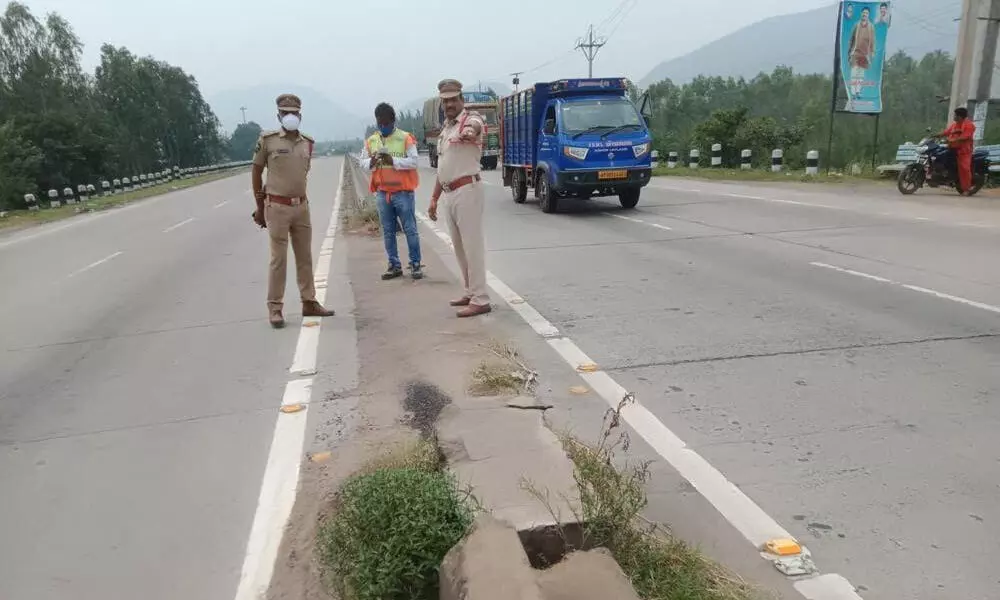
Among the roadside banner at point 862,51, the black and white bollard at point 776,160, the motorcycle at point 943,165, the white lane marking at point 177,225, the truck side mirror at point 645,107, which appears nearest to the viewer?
the truck side mirror at point 645,107

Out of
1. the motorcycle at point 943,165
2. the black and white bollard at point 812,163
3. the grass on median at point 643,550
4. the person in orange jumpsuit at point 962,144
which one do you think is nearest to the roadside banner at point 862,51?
the black and white bollard at point 812,163

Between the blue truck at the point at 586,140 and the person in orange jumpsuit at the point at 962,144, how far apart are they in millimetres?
6066

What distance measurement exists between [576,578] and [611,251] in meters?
7.85

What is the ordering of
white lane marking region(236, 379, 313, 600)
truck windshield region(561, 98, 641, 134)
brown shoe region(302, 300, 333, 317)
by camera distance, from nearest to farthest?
white lane marking region(236, 379, 313, 600)
brown shoe region(302, 300, 333, 317)
truck windshield region(561, 98, 641, 134)

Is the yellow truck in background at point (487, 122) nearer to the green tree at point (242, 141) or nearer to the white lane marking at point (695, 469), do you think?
the white lane marking at point (695, 469)

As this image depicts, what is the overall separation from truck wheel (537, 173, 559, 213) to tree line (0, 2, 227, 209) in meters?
35.4

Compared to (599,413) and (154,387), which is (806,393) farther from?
(154,387)

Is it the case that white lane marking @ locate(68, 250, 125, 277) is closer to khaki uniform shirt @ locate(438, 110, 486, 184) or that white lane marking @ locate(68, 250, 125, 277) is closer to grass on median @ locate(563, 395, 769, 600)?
khaki uniform shirt @ locate(438, 110, 486, 184)

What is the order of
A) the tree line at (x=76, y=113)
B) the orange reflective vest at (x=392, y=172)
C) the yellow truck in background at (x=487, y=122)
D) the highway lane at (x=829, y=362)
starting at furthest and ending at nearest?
the tree line at (x=76, y=113)
the yellow truck in background at (x=487, y=122)
the orange reflective vest at (x=392, y=172)
the highway lane at (x=829, y=362)

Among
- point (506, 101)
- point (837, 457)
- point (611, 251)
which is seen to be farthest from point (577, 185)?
point (837, 457)

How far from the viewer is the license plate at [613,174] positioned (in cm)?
1381

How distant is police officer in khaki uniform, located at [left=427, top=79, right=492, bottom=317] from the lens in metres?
6.45

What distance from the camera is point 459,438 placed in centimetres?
368

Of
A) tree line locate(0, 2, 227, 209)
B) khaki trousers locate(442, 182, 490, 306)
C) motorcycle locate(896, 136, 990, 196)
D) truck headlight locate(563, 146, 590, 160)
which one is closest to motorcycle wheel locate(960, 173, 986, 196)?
motorcycle locate(896, 136, 990, 196)
